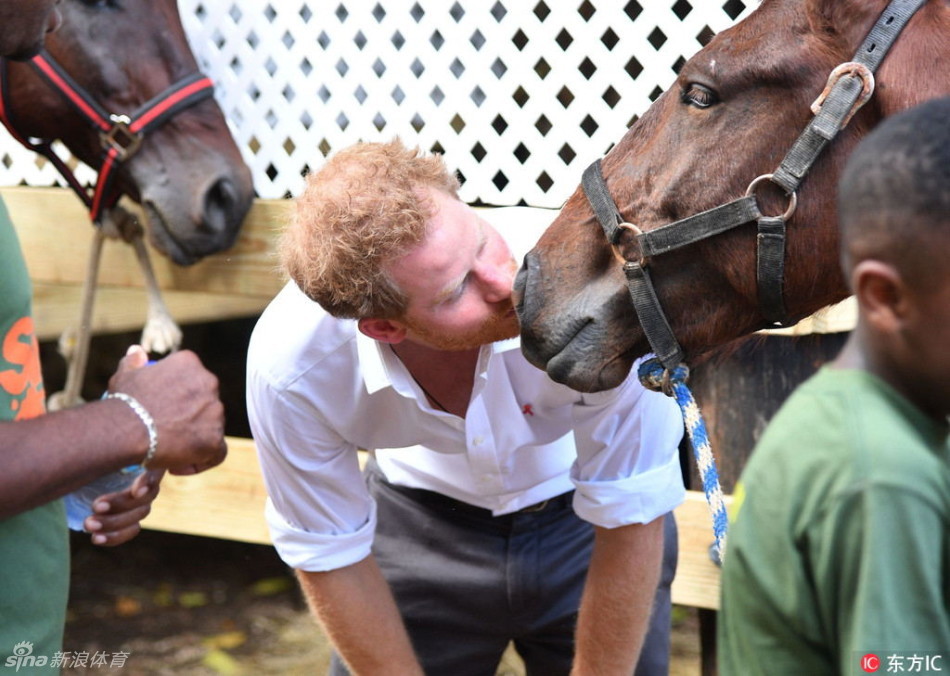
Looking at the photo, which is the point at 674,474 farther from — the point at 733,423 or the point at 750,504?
the point at 750,504

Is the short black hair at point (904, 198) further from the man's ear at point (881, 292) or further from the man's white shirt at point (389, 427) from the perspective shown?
the man's white shirt at point (389, 427)

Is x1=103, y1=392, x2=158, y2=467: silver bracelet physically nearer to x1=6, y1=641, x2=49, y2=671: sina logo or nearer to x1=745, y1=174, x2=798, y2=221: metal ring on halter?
x1=6, y1=641, x2=49, y2=671: sina logo

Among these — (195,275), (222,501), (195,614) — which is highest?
(195,275)

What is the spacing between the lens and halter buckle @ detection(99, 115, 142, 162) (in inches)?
113

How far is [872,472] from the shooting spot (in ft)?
2.63

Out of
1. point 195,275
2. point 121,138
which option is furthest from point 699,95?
point 195,275

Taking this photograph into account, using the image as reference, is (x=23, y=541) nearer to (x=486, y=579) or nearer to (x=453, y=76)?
(x=486, y=579)

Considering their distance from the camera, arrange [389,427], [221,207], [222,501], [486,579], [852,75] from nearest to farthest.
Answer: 1. [852,75]
2. [389,427]
3. [486,579]
4. [221,207]
5. [222,501]

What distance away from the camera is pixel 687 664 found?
355 centimetres

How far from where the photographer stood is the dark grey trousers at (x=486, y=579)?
7.21ft

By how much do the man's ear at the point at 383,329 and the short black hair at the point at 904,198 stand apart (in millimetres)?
996

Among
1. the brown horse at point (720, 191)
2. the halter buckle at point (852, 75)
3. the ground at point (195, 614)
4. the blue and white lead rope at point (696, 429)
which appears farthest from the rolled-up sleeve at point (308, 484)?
the ground at point (195, 614)

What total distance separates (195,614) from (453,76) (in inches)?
92.9

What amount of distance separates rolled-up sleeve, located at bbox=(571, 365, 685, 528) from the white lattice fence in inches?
44.2
